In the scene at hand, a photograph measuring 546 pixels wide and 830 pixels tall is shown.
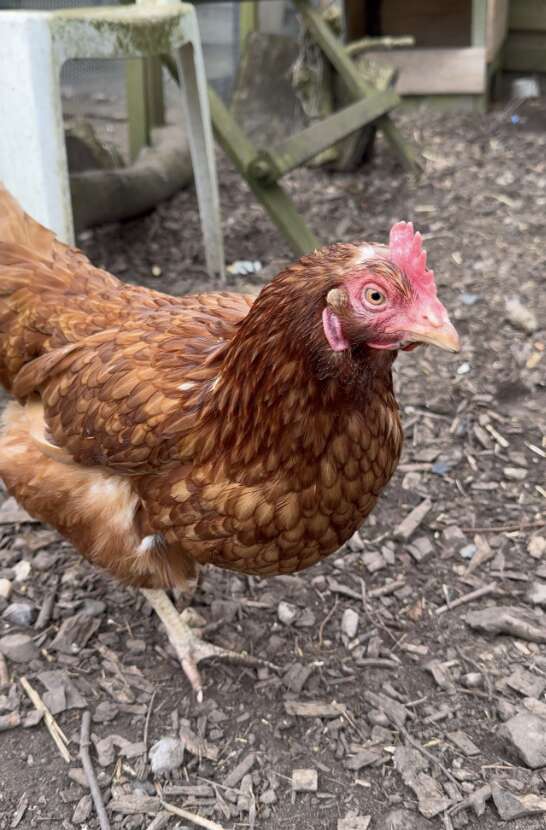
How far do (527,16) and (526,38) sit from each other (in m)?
0.16

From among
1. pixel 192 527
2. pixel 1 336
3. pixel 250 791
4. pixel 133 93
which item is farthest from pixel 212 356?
pixel 133 93

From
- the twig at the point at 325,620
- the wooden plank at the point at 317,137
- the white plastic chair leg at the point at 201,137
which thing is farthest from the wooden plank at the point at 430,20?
the twig at the point at 325,620

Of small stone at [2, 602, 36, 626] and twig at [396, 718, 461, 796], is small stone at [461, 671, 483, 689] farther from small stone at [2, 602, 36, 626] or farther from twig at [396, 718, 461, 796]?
small stone at [2, 602, 36, 626]

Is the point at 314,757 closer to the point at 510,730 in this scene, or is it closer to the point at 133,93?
the point at 510,730

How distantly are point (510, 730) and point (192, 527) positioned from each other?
885 mm

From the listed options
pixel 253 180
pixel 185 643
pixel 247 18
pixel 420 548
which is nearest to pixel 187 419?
pixel 185 643

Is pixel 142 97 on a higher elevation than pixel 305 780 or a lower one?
higher

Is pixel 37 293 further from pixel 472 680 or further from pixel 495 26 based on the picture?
pixel 495 26

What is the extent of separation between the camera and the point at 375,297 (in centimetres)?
129

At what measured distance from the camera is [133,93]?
4.21 m

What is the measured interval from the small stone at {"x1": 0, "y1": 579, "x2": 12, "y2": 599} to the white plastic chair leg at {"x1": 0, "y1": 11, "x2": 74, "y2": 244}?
46.4 inches

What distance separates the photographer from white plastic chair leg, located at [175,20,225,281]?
3111 mm

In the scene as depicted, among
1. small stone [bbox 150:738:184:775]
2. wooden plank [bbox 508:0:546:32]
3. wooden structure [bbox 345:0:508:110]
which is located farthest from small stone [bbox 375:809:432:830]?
wooden plank [bbox 508:0:546:32]

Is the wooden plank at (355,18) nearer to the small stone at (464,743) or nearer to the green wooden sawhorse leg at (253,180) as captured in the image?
the green wooden sawhorse leg at (253,180)
